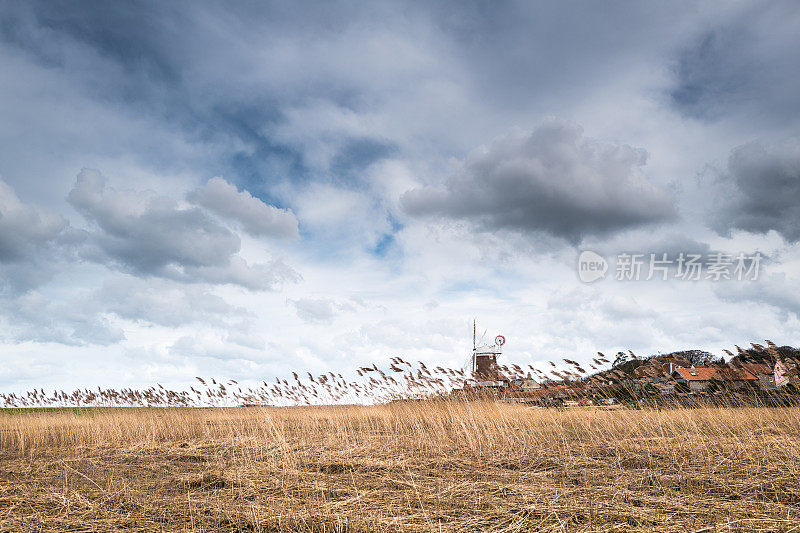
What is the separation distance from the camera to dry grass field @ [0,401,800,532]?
361cm

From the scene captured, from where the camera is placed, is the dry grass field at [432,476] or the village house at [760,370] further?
the village house at [760,370]

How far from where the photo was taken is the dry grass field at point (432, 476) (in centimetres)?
361

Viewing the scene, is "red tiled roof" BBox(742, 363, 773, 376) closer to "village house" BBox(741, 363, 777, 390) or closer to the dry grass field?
"village house" BBox(741, 363, 777, 390)

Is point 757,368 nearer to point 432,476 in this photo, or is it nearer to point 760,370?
point 760,370

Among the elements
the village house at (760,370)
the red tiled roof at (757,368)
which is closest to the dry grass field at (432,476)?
the village house at (760,370)

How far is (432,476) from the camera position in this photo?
525 centimetres

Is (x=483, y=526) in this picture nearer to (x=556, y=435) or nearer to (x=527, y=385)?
(x=556, y=435)

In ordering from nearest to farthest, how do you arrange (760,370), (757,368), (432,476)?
(432,476) < (760,370) < (757,368)

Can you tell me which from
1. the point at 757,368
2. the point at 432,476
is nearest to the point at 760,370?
the point at 757,368

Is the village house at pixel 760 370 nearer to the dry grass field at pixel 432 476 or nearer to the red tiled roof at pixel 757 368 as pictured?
the red tiled roof at pixel 757 368

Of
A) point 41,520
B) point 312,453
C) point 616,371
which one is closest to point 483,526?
point 41,520

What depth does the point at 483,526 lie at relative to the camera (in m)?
3.39

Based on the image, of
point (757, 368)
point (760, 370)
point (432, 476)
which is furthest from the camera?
point (757, 368)

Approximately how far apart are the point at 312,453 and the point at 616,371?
522cm
